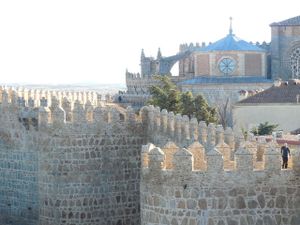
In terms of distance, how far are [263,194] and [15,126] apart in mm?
8926

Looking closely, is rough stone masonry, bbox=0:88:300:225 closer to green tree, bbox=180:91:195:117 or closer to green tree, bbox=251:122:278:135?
green tree, bbox=251:122:278:135

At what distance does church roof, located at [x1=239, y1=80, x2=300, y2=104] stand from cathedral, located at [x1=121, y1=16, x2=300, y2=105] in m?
3.53

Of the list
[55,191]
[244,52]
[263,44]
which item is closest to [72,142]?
[55,191]

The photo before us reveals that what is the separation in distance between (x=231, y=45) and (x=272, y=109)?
630 inches

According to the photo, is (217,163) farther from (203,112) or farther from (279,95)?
(279,95)

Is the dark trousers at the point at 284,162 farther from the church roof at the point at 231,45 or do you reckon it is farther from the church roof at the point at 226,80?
the church roof at the point at 231,45

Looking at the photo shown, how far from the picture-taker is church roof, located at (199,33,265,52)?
5381cm

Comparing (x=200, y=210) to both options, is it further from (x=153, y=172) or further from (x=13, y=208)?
(x=13, y=208)

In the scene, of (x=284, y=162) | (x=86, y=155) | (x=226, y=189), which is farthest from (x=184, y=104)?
(x=226, y=189)

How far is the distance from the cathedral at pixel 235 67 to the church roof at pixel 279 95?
3529mm

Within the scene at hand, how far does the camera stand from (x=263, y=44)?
6153 centimetres

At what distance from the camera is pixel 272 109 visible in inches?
1522

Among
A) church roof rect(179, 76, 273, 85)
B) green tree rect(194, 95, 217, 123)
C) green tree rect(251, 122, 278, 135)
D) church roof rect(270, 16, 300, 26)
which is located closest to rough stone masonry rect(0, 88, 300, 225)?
green tree rect(194, 95, 217, 123)

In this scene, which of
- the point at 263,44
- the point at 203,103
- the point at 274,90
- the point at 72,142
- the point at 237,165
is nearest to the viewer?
the point at 237,165
